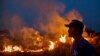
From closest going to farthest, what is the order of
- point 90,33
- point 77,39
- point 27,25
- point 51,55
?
point 77,39, point 51,55, point 90,33, point 27,25

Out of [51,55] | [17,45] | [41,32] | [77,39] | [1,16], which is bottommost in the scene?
[77,39]

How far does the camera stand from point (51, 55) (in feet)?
40.2

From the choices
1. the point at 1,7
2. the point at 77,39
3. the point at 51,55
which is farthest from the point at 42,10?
the point at 77,39

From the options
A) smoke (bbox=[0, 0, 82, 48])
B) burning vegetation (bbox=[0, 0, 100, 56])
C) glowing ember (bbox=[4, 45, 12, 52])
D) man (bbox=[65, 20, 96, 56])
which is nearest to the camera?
man (bbox=[65, 20, 96, 56])

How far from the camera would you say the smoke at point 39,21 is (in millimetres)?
15875

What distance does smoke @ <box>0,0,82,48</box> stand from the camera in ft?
52.1

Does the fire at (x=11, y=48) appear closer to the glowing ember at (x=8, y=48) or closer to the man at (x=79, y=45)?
the glowing ember at (x=8, y=48)

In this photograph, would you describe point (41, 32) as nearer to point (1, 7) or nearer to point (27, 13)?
point (27, 13)

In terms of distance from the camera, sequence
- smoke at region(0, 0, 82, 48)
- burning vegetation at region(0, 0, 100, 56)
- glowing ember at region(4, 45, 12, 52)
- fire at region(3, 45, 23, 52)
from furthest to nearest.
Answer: smoke at region(0, 0, 82, 48) → fire at region(3, 45, 23, 52) → glowing ember at region(4, 45, 12, 52) → burning vegetation at region(0, 0, 100, 56)

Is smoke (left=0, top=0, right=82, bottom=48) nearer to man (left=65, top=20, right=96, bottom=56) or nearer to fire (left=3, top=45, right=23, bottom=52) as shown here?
fire (left=3, top=45, right=23, bottom=52)

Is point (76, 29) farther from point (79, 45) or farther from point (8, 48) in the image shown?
point (8, 48)

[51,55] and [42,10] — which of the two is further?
[42,10]

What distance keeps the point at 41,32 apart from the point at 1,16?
7.67 feet

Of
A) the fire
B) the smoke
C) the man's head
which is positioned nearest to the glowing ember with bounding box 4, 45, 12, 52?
the fire
